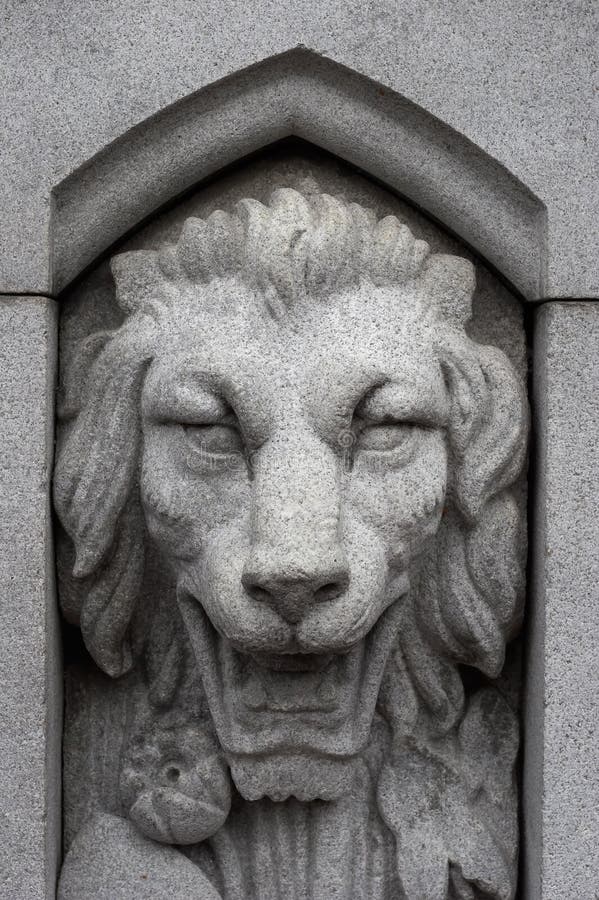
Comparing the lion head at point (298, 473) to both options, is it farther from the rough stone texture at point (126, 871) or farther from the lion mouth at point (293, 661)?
the rough stone texture at point (126, 871)

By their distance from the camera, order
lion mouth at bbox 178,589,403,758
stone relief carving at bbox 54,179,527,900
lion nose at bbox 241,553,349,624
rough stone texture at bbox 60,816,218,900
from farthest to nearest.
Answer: rough stone texture at bbox 60,816,218,900 → lion mouth at bbox 178,589,403,758 → stone relief carving at bbox 54,179,527,900 → lion nose at bbox 241,553,349,624

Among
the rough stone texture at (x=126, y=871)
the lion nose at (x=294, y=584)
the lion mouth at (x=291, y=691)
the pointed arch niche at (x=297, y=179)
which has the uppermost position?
the pointed arch niche at (x=297, y=179)

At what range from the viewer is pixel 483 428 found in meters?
2.12

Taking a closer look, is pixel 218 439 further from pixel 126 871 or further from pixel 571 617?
pixel 126 871

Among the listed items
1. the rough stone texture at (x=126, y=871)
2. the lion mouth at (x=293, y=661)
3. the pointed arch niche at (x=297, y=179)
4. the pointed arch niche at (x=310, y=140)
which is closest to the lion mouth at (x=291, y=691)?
the lion mouth at (x=293, y=661)

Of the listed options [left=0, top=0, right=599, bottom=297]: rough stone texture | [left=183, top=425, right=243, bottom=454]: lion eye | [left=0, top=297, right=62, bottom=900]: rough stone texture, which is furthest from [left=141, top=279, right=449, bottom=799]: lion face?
[left=0, top=0, right=599, bottom=297]: rough stone texture

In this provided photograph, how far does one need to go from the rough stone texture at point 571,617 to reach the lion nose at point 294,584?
17.1 inches

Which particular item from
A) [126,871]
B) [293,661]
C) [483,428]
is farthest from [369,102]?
[126,871]

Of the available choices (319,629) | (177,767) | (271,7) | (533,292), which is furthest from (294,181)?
(177,767)

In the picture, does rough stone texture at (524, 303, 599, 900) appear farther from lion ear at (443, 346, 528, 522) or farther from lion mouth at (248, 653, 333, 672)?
lion mouth at (248, 653, 333, 672)

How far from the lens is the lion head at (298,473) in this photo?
1.92 m

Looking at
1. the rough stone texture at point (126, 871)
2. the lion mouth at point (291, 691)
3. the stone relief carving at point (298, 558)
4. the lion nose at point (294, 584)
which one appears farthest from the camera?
the rough stone texture at point (126, 871)

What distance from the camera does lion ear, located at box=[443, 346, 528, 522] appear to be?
2.09m

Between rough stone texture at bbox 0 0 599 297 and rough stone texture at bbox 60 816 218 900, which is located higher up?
rough stone texture at bbox 0 0 599 297
